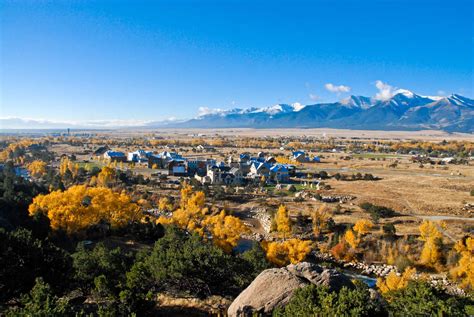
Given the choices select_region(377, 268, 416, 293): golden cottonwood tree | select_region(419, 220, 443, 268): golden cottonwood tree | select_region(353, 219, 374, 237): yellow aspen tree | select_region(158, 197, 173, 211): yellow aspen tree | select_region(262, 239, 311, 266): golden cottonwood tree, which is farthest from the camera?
select_region(158, 197, 173, 211): yellow aspen tree

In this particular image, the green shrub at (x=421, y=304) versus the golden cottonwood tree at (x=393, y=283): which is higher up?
the green shrub at (x=421, y=304)

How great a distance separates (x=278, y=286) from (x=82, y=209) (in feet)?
59.5

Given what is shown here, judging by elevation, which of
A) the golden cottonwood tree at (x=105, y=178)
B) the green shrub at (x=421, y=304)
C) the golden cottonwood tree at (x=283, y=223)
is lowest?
the golden cottonwood tree at (x=283, y=223)

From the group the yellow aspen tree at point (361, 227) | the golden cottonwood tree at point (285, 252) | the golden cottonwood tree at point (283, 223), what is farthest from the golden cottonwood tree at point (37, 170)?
the yellow aspen tree at point (361, 227)

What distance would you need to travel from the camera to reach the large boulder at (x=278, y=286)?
40.4ft

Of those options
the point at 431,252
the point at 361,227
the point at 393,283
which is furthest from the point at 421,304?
the point at 361,227

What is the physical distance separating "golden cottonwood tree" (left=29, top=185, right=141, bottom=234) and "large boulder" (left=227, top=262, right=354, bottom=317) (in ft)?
55.1

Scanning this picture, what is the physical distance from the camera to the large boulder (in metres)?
12.3

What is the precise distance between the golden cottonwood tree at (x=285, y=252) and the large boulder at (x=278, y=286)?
855cm

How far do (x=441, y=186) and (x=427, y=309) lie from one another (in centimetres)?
4714

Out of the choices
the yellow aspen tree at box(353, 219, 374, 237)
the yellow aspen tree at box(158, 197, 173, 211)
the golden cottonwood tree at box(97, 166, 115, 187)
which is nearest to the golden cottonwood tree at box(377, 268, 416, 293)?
the yellow aspen tree at box(353, 219, 374, 237)

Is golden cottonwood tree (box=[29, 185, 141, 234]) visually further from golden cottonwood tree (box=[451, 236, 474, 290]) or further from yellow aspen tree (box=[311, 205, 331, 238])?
golden cottonwood tree (box=[451, 236, 474, 290])

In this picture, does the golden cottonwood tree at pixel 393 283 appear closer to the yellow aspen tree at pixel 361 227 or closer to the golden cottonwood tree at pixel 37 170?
the yellow aspen tree at pixel 361 227

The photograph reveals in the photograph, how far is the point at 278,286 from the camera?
12750mm
